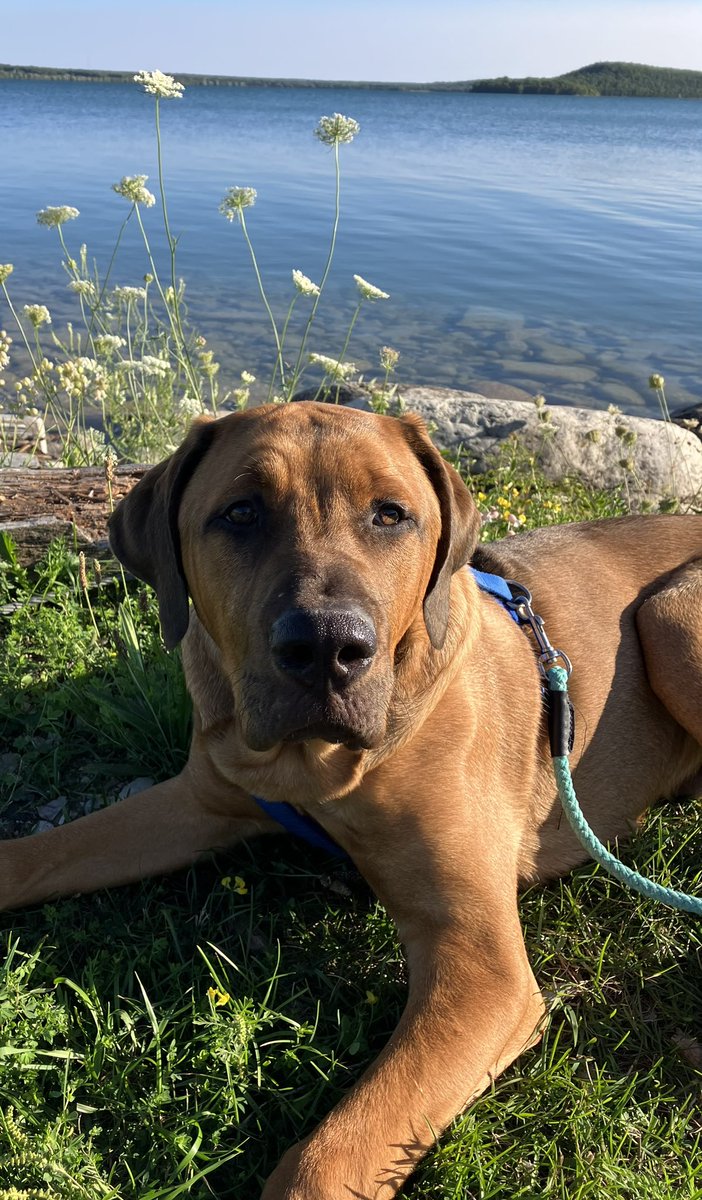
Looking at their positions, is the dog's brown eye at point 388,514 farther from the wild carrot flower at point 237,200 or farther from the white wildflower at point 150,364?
the wild carrot flower at point 237,200

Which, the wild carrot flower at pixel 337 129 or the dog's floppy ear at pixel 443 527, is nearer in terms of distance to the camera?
the dog's floppy ear at pixel 443 527

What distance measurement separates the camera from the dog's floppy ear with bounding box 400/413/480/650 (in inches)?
122

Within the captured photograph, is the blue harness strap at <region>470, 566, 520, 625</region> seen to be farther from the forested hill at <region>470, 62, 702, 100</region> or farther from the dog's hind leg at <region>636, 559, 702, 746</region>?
the forested hill at <region>470, 62, 702, 100</region>

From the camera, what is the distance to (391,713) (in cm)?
301

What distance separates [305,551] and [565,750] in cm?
114

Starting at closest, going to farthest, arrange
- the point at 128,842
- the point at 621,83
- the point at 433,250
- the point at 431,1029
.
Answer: the point at 431,1029
the point at 128,842
the point at 433,250
the point at 621,83

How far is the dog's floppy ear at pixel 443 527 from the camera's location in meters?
3.10

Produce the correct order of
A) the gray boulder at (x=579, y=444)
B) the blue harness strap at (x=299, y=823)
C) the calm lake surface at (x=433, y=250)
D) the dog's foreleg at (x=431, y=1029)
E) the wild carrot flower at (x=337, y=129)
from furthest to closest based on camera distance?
the calm lake surface at (x=433, y=250) < the gray boulder at (x=579, y=444) < the wild carrot flower at (x=337, y=129) < the blue harness strap at (x=299, y=823) < the dog's foreleg at (x=431, y=1029)

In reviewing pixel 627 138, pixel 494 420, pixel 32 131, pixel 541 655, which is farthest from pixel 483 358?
pixel 627 138

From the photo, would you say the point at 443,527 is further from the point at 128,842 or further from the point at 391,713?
the point at 128,842

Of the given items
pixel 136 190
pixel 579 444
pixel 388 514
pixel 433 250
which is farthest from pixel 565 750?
pixel 433 250

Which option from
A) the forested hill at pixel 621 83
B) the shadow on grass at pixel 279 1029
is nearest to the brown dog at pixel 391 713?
the shadow on grass at pixel 279 1029

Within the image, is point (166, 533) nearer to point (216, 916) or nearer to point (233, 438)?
point (233, 438)

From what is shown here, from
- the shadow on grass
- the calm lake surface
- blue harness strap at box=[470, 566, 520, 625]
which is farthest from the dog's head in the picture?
the calm lake surface
